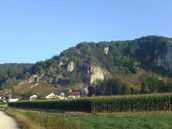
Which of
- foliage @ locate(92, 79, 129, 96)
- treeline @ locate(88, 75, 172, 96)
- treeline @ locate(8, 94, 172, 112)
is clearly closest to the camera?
treeline @ locate(8, 94, 172, 112)

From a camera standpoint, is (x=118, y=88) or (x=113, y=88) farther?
(x=113, y=88)

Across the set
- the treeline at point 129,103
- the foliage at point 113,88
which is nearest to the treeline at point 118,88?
the foliage at point 113,88

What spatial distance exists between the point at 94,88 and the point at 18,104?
43.3 meters

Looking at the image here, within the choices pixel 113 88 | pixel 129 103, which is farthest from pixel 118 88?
pixel 129 103

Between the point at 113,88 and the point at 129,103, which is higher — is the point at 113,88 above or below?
above

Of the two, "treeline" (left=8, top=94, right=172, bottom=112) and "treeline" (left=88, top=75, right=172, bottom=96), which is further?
"treeline" (left=88, top=75, right=172, bottom=96)

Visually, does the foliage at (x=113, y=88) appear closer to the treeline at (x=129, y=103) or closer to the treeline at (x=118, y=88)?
the treeline at (x=118, y=88)

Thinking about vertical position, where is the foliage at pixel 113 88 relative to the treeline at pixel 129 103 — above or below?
above

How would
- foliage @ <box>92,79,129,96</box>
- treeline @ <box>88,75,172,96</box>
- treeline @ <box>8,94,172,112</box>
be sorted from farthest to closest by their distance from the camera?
foliage @ <box>92,79,129,96</box> < treeline @ <box>88,75,172,96</box> < treeline @ <box>8,94,172,112</box>

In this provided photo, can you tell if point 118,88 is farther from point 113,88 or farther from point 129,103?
point 129,103

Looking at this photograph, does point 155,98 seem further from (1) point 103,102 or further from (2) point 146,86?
(2) point 146,86

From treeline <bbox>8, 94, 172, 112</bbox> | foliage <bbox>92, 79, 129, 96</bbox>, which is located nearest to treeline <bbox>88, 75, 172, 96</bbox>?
foliage <bbox>92, 79, 129, 96</bbox>

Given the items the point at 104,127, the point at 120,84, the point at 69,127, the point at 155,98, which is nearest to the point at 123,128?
the point at 104,127

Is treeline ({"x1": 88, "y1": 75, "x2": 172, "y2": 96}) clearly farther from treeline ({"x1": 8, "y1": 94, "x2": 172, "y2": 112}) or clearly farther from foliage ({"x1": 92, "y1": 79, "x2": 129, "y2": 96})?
treeline ({"x1": 8, "y1": 94, "x2": 172, "y2": 112})
